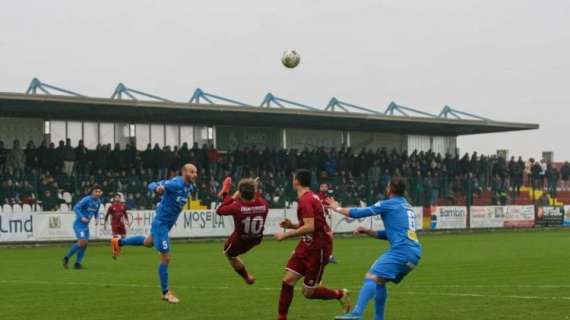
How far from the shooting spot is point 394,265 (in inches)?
516

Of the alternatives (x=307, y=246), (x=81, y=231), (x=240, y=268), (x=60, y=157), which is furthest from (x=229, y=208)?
(x=60, y=157)

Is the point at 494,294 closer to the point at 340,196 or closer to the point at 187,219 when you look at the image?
the point at 187,219

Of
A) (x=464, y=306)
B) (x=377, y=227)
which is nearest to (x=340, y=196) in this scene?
(x=377, y=227)

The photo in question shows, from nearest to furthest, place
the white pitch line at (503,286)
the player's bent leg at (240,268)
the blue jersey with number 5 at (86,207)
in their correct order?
the player's bent leg at (240,268) → the white pitch line at (503,286) → the blue jersey with number 5 at (86,207)

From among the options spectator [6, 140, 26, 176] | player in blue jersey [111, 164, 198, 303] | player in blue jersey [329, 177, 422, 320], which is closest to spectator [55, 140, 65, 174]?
spectator [6, 140, 26, 176]

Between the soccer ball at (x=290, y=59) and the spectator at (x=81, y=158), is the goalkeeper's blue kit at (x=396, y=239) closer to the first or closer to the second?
the soccer ball at (x=290, y=59)

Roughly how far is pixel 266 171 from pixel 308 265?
119 feet

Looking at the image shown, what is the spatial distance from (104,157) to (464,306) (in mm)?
30958

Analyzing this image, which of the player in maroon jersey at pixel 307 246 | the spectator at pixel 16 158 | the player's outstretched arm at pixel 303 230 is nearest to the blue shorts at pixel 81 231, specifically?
the player in maroon jersey at pixel 307 246

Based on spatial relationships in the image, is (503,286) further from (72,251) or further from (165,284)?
(72,251)

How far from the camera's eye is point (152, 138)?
52.2m

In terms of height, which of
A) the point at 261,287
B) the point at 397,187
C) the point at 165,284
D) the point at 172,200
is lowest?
the point at 261,287

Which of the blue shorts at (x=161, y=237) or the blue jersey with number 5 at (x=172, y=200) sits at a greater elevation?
the blue jersey with number 5 at (x=172, y=200)

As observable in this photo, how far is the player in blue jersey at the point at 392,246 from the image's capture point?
1303 centimetres
